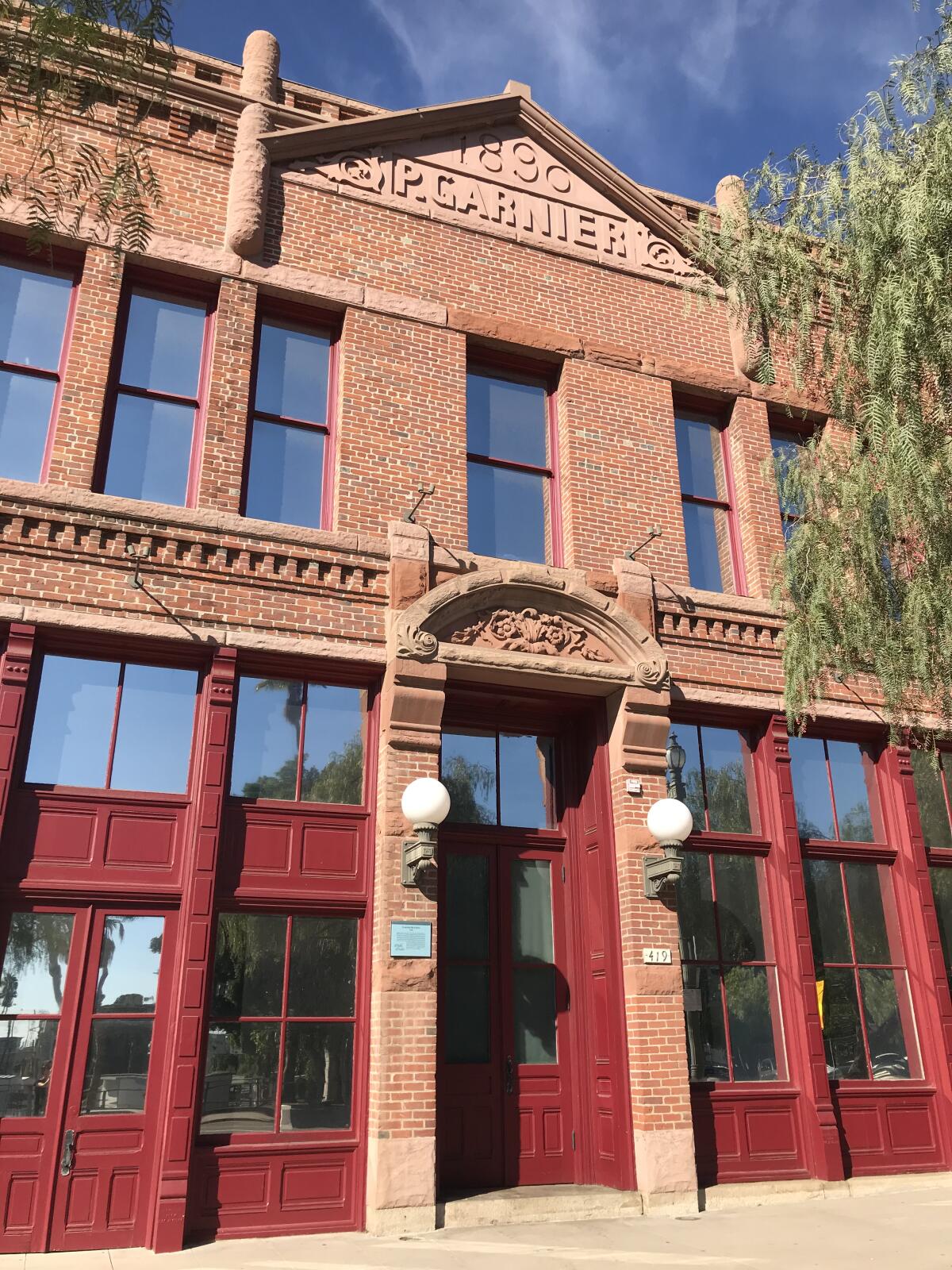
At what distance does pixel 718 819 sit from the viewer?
10211 millimetres

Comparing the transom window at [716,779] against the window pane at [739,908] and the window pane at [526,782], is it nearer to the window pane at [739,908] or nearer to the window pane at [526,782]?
the window pane at [739,908]

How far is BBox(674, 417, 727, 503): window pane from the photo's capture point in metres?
11.7

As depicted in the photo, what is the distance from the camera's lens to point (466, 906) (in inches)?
368

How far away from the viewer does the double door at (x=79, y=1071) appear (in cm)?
713

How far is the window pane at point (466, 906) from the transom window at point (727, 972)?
186 centimetres

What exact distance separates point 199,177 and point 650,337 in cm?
526

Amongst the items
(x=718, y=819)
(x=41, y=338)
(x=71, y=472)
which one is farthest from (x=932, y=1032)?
(x=41, y=338)

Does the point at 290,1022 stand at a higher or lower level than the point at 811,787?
lower

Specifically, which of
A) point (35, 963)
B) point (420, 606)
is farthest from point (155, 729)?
point (420, 606)

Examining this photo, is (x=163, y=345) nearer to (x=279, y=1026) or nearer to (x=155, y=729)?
(x=155, y=729)

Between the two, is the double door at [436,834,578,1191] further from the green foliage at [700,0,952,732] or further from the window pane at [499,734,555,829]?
the green foliage at [700,0,952,732]

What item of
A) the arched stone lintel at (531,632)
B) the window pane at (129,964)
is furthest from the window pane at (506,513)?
the window pane at (129,964)

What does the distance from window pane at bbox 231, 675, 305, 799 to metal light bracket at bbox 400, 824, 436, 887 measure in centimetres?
119

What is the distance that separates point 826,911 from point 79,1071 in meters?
7.18
